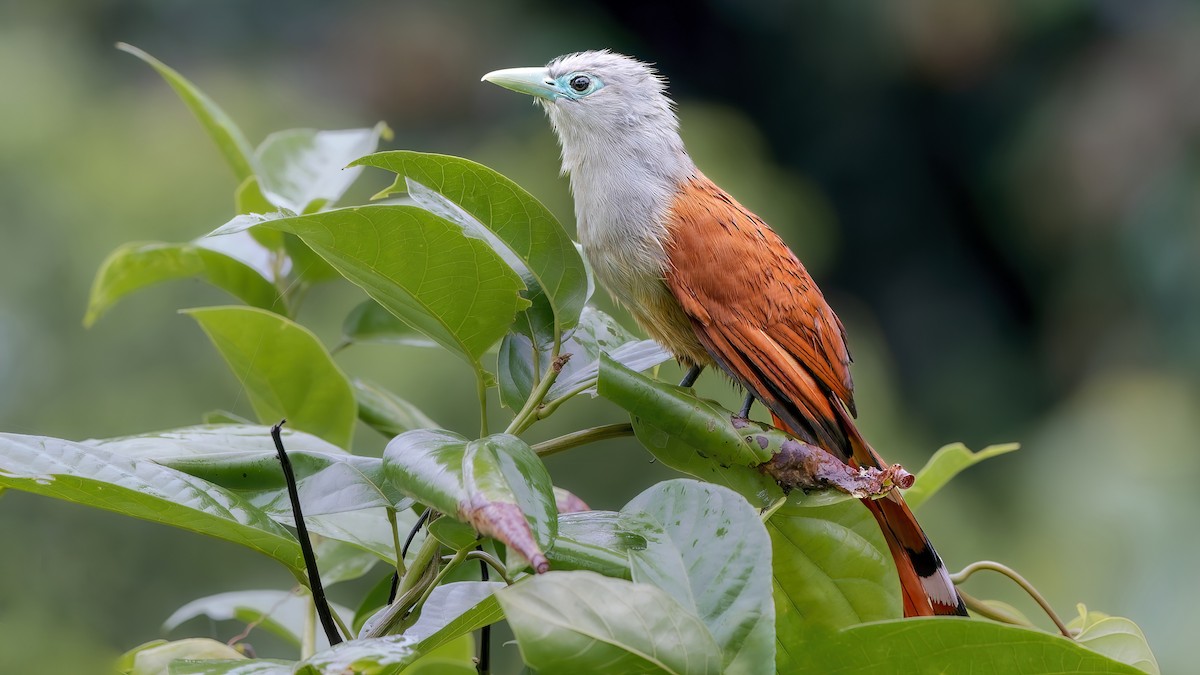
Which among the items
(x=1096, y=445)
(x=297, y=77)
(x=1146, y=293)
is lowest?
(x=1096, y=445)

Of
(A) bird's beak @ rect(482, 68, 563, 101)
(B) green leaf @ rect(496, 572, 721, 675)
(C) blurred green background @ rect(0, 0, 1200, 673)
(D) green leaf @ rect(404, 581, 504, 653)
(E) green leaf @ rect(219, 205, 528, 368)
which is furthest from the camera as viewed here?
(C) blurred green background @ rect(0, 0, 1200, 673)

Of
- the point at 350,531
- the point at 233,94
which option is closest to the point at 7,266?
the point at 233,94

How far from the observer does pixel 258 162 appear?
1368 millimetres

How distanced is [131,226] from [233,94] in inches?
44.4

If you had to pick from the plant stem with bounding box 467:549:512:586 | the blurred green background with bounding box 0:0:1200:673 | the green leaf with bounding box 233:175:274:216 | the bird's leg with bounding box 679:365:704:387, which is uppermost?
the green leaf with bounding box 233:175:274:216

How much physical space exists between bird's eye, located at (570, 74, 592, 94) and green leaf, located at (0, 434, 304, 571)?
95cm

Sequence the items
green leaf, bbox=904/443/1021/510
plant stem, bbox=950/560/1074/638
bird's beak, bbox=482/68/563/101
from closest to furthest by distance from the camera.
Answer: plant stem, bbox=950/560/1074/638 → green leaf, bbox=904/443/1021/510 → bird's beak, bbox=482/68/563/101

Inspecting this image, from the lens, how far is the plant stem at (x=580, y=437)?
92 centimetres

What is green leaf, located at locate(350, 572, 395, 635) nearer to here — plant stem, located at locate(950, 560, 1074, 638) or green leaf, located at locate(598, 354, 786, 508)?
green leaf, located at locate(598, 354, 786, 508)

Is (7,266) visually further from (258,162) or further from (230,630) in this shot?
(258,162)

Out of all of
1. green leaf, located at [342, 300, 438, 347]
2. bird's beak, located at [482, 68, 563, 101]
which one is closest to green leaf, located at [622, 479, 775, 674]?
green leaf, located at [342, 300, 438, 347]

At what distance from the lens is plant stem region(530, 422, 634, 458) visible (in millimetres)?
917

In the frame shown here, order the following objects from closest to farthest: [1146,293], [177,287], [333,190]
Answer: [333,190] → [177,287] → [1146,293]

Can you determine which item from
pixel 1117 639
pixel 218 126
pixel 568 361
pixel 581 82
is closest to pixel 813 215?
pixel 581 82
